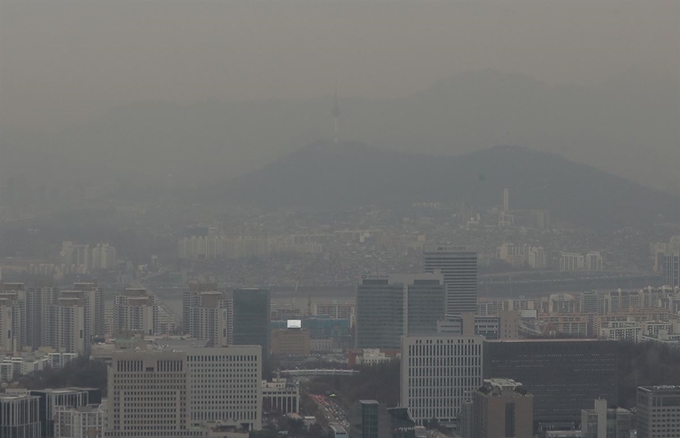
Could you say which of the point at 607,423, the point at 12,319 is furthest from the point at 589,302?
the point at 607,423

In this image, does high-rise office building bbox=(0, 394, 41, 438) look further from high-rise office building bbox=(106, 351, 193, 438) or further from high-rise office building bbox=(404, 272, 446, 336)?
high-rise office building bbox=(404, 272, 446, 336)

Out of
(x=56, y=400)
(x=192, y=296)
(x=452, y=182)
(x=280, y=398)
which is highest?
(x=452, y=182)

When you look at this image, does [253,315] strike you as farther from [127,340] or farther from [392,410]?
[392,410]

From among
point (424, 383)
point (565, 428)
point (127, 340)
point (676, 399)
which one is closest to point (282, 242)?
point (127, 340)

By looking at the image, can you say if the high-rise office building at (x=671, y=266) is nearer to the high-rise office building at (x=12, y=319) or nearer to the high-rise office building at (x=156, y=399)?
the high-rise office building at (x=12, y=319)

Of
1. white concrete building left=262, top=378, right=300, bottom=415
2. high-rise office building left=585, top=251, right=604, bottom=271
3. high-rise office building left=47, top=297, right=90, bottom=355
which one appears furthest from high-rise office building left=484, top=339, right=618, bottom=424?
high-rise office building left=585, top=251, right=604, bottom=271

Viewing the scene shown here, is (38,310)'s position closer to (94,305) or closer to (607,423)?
(94,305)
